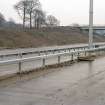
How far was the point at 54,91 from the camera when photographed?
10.8m

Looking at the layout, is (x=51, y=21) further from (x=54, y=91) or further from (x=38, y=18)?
(x=54, y=91)

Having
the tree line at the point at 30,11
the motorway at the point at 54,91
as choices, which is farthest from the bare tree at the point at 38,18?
the motorway at the point at 54,91

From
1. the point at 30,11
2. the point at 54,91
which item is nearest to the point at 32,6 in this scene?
the point at 30,11

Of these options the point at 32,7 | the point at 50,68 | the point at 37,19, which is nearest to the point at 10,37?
the point at 32,7

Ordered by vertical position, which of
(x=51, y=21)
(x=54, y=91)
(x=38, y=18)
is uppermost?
(x=51, y=21)

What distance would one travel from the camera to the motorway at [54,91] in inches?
358

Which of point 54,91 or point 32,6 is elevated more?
point 32,6

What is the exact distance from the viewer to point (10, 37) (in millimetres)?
68188

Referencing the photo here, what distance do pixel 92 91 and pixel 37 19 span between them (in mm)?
90683

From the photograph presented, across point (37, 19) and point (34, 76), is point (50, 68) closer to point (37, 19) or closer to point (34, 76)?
point (34, 76)

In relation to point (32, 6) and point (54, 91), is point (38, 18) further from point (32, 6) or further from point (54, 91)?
point (54, 91)

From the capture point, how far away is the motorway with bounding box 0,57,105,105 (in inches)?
358

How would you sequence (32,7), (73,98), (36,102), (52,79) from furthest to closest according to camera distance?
(32,7), (52,79), (73,98), (36,102)

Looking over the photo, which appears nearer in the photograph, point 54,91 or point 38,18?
point 54,91
